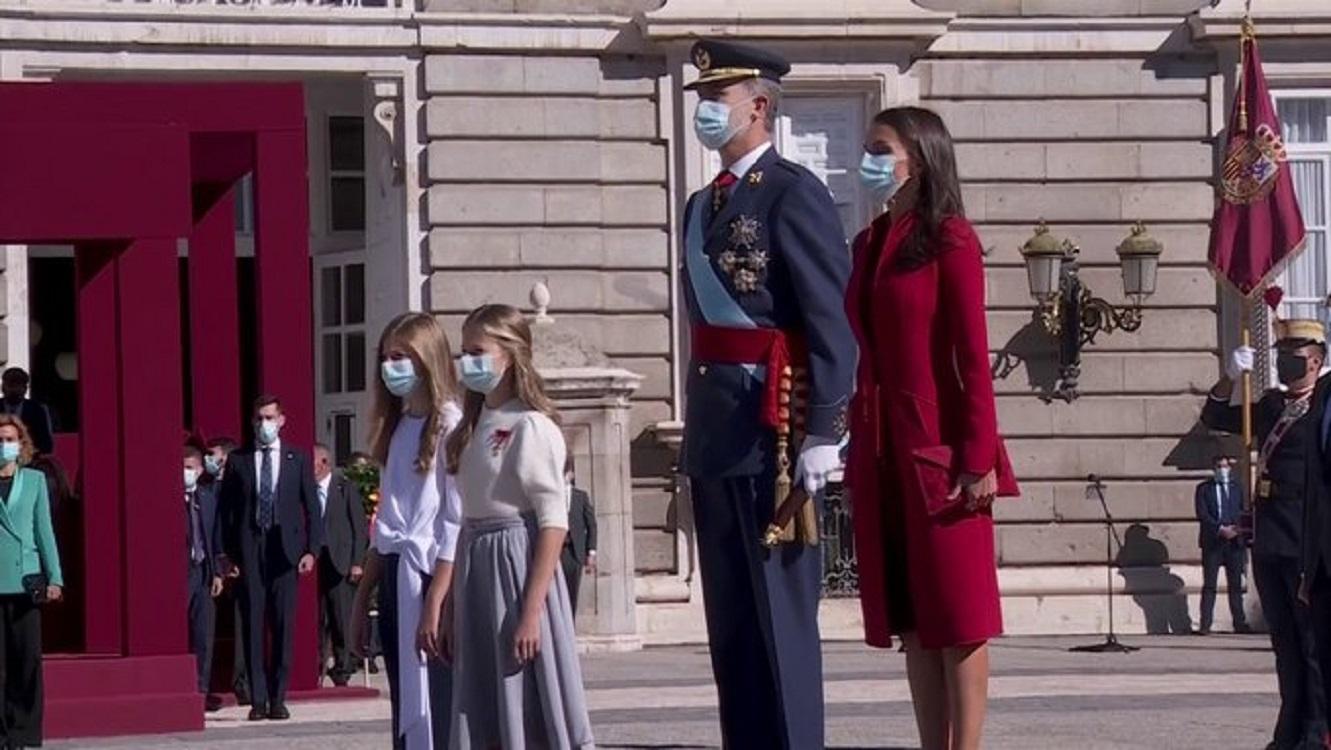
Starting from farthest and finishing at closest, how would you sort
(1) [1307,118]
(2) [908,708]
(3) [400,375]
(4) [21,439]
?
(1) [1307,118], (2) [908,708], (4) [21,439], (3) [400,375]

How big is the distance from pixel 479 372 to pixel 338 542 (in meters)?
11.6

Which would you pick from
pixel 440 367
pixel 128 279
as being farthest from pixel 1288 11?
pixel 440 367

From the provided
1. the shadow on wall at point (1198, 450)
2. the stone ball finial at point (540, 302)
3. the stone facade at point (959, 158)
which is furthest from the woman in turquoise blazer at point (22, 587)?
the shadow on wall at point (1198, 450)

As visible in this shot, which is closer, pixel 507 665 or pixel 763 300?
pixel 763 300

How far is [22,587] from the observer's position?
15.9m

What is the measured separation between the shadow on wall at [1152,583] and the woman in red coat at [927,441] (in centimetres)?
1796

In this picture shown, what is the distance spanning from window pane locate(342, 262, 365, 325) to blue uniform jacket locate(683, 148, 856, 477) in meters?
18.1

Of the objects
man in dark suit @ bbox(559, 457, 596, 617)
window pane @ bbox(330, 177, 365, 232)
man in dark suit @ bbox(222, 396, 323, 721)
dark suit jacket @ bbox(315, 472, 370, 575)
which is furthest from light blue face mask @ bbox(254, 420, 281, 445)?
window pane @ bbox(330, 177, 365, 232)

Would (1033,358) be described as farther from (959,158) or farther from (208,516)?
(208,516)

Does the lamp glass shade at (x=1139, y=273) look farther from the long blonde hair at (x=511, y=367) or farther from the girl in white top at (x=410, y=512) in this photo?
the long blonde hair at (x=511, y=367)

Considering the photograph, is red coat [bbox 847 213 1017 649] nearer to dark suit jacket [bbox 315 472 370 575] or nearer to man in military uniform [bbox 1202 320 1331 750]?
man in military uniform [bbox 1202 320 1331 750]

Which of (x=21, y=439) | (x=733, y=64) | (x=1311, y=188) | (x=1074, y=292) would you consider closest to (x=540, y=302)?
(x=1074, y=292)

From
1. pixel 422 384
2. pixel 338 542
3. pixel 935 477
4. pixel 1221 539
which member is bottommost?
pixel 1221 539

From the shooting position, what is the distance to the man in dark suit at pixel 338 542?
21656 millimetres
